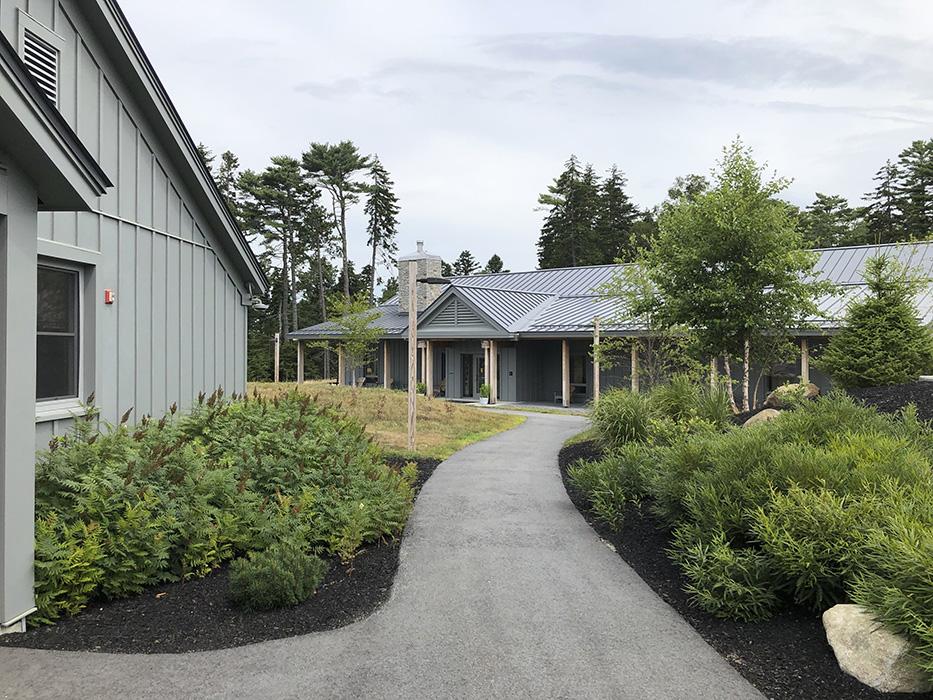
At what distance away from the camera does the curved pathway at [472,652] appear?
4.14 metres

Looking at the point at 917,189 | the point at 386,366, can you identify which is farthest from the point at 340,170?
the point at 917,189

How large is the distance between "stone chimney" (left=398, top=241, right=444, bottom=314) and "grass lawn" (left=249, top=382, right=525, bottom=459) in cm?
1167

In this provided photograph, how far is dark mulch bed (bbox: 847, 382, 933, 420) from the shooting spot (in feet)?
32.9

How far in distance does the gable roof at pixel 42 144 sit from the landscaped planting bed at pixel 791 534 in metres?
5.36

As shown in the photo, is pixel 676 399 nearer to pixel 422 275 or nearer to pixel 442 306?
pixel 442 306

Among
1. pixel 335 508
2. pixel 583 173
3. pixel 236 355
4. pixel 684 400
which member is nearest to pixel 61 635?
pixel 335 508

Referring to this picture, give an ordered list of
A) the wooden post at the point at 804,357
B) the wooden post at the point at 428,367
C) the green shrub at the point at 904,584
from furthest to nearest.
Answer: the wooden post at the point at 428,367, the wooden post at the point at 804,357, the green shrub at the point at 904,584

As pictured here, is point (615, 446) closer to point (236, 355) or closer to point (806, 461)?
point (806, 461)

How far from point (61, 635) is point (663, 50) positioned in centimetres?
1277

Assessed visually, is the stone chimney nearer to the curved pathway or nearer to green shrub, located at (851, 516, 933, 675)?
the curved pathway

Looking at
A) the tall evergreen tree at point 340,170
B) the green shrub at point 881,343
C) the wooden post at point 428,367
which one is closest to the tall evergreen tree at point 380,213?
the tall evergreen tree at point 340,170

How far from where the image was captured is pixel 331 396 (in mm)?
19375

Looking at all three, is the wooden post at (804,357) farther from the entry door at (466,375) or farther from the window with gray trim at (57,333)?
the window with gray trim at (57,333)

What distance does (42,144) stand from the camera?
4684 millimetres
